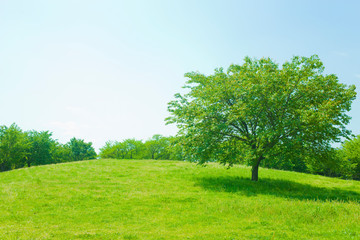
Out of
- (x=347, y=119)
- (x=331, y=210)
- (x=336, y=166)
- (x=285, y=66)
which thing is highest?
(x=285, y=66)

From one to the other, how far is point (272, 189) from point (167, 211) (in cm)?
1335

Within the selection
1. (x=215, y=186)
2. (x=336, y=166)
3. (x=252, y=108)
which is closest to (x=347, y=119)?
(x=336, y=166)

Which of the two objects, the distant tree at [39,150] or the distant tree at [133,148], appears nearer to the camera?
the distant tree at [39,150]

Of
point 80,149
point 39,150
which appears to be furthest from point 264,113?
point 80,149

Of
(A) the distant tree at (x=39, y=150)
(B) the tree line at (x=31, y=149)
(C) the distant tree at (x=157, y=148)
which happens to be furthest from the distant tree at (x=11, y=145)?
(C) the distant tree at (x=157, y=148)

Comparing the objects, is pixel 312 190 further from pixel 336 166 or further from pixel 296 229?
pixel 296 229

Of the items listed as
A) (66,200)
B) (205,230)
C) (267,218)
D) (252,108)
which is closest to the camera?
(205,230)

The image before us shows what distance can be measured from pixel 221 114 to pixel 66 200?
53.9 feet

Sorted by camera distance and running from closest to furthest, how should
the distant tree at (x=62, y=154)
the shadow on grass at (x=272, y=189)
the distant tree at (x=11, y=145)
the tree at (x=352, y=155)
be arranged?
the shadow on grass at (x=272, y=189)
the tree at (x=352, y=155)
the distant tree at (x=11, y=145)
the distant tree at (x=62, y=154)

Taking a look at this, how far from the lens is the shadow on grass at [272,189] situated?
22016 millimetres

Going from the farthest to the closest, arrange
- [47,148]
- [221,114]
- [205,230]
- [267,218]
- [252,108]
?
1. [47,148]
2. [221,114]
3. [252,108]
4. [267,218]
5. [205,230]

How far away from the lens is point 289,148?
24422 millimetres

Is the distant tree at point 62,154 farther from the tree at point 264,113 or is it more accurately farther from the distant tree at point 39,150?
the tree at point 264,113

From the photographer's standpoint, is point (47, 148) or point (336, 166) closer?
point (336, 166)
